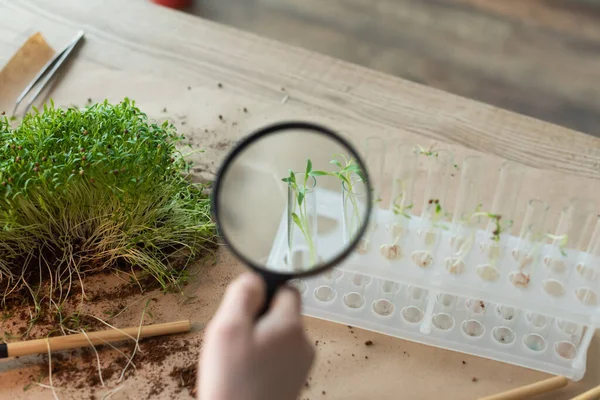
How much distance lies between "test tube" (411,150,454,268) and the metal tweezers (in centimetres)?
81

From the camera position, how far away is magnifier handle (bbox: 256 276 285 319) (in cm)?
62

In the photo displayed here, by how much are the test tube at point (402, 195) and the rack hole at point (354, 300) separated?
11 cm

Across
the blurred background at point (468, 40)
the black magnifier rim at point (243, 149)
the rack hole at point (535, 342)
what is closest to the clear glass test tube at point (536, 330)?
the rack hole at point (535, 342)

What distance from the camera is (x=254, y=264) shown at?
0.65 m

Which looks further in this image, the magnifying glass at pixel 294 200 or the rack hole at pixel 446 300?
the rack hole at pixel 446 300

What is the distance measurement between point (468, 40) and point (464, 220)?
54.4 inches

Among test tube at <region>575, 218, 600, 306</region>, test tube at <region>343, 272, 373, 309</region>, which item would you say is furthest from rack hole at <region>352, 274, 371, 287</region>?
test tube at <region>575, 218, 600, 306</region>

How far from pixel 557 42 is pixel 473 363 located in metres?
1.60

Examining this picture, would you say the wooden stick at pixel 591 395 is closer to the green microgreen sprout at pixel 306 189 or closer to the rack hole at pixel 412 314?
the rack hole at pixel 412 314

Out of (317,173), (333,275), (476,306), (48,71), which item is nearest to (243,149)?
(317,173)

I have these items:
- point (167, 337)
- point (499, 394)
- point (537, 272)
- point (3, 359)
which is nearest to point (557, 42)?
point (537, 272)

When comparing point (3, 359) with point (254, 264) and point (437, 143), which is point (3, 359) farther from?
point (437, 143)

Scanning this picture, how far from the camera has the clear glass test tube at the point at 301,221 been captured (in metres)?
0.93

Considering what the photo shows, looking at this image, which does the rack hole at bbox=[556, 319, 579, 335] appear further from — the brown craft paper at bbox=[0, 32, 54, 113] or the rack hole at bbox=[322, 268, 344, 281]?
the brown craft paper at bbox=[0, 32, 54, 113]
